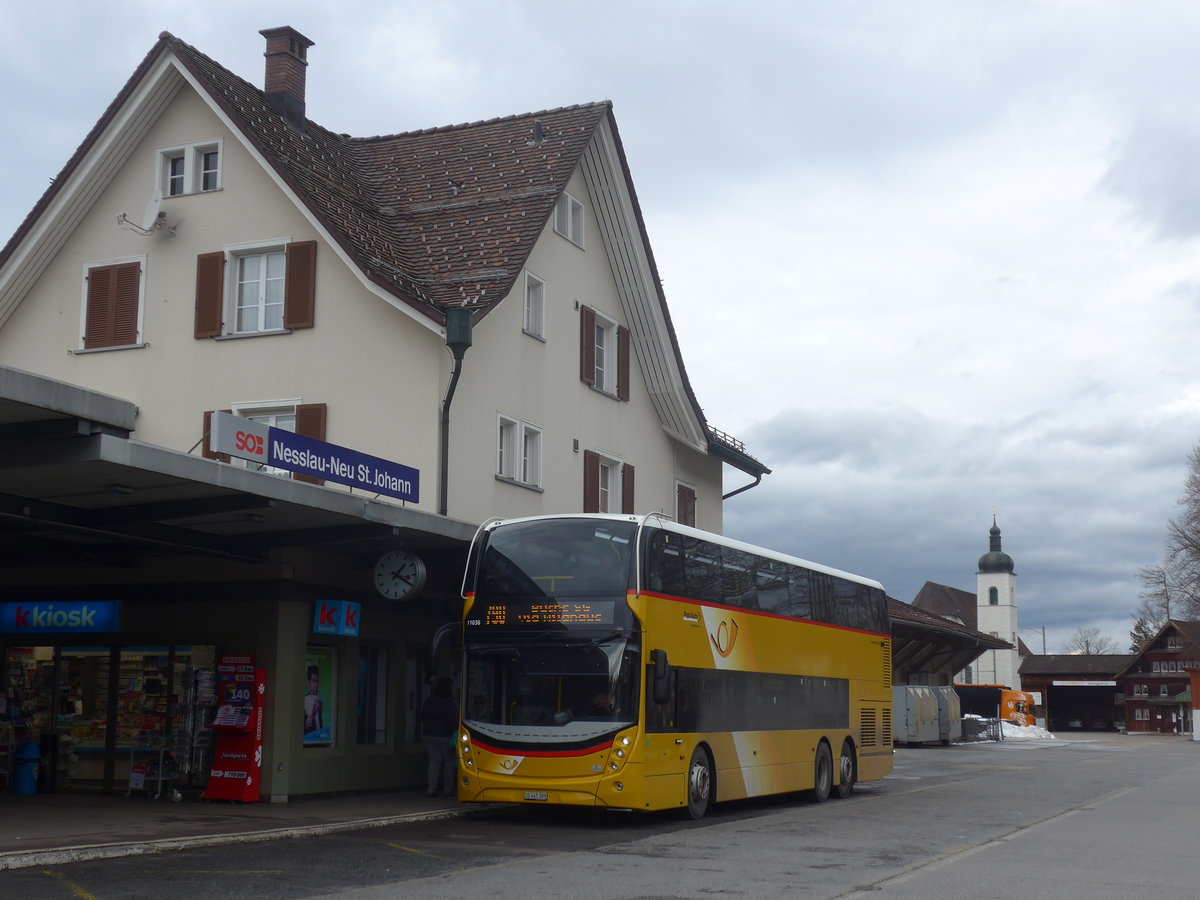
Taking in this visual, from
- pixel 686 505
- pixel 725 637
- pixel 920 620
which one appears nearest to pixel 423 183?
pixel 686 505

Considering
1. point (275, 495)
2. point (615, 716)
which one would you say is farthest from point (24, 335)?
point (615, 716)

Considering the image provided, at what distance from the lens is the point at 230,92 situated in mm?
25672

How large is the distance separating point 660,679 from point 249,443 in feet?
17.6

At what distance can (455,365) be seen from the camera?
23.4 m

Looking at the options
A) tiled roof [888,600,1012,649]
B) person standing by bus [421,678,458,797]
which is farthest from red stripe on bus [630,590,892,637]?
tiled roof [888,600,1012,649]

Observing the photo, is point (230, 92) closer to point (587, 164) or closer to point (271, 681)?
point (587, 164)

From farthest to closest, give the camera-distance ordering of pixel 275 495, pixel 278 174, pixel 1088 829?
pixel 278 174
pixel 1088 829
pixel 275 495

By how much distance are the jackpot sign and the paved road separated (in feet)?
13.8

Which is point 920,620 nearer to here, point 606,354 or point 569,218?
point 606,354

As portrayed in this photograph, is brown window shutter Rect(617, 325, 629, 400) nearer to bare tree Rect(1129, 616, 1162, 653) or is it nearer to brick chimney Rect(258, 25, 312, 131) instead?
brick chimney Rect(258, 25, 312, 131)

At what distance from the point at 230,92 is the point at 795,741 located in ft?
48.1

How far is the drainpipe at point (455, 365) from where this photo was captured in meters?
22.8

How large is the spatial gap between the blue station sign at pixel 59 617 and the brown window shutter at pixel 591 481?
1052cm

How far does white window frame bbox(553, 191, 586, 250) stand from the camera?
2822 centimetres
